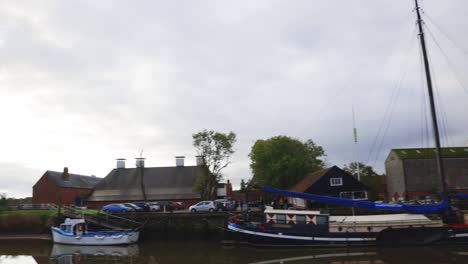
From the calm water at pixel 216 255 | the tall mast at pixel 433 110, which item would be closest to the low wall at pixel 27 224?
the calm water at pixel 216 255

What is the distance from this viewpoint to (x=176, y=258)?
86.1ft

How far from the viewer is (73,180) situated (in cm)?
6925

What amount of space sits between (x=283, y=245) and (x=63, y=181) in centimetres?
4936

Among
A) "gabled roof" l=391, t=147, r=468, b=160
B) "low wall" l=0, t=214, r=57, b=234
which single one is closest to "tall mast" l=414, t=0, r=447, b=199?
"gabled roof" l=391, t=147, r=468, b=160

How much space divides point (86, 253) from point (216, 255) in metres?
10.4

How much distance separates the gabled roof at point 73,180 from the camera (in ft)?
213

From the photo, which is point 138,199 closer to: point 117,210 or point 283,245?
point 117,210

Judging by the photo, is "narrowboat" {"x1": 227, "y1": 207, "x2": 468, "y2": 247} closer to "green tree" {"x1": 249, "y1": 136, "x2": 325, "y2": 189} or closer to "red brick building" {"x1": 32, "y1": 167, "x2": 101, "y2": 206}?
"green tree" {"x1": 249, "y1": 136, "x2": 325, "y2": 189}

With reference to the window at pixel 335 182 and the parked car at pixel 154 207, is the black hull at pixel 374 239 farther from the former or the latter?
the parked car at pixel 154 207

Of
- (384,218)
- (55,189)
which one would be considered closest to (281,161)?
(384,218)

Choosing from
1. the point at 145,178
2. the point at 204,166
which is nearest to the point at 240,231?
the point at 204,166

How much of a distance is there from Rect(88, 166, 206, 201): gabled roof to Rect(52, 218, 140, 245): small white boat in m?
23.1

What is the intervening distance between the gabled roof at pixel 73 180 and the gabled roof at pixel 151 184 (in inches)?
331

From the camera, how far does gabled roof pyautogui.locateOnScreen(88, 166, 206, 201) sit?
2306 inches
